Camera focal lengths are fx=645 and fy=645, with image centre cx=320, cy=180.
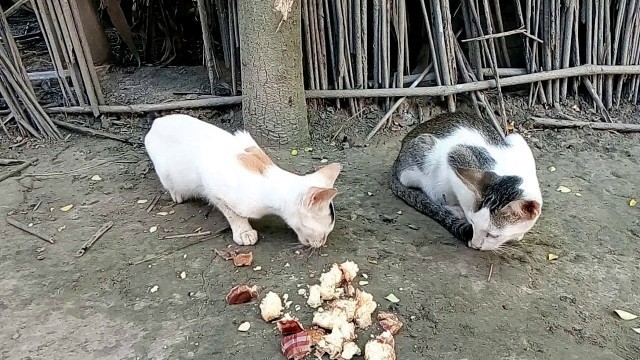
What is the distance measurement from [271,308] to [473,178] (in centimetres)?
127

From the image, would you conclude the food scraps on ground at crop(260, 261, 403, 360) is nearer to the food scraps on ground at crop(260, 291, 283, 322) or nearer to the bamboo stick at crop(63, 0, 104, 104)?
the food scraps on ground at crop(260, 291, 283, 322)

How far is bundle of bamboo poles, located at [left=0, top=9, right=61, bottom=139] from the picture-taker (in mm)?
4906

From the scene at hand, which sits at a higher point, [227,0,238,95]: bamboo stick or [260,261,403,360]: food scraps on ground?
[227,0,238,95]: bamboo stick

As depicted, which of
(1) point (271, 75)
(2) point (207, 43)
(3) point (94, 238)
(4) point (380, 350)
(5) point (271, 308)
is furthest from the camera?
(2) point (207, 43)

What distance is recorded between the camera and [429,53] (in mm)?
5102

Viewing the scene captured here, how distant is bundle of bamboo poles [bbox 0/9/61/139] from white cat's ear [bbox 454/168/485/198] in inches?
130

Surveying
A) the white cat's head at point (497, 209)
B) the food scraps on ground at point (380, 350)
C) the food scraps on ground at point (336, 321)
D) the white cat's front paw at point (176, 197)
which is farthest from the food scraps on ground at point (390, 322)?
the white cat's front paw at point (176, 197)

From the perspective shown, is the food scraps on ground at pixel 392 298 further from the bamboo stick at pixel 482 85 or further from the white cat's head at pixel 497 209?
the bamboo stick at pixel 482 85

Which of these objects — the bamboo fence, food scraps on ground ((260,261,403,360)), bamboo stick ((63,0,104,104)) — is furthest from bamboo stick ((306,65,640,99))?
food scraps on ground ((260,261,403,360))

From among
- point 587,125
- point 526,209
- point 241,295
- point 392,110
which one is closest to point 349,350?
point 241,295

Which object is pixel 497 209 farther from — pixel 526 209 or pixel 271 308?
pixel 271 308

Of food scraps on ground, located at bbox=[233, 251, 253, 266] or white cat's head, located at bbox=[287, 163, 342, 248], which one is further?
food scraps on ground, located at bbox=[233, 251, 253, 266]

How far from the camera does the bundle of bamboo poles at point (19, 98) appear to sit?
16.1ft

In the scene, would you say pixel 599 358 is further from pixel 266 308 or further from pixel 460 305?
pixel 266 308
